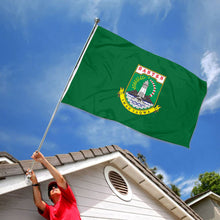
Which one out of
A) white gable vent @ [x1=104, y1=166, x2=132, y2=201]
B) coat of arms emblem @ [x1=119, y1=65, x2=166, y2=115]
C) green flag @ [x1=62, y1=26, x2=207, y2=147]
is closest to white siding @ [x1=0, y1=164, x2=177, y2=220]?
white gable vent @ [x1=104, y1=166, x2=132, y2=201]

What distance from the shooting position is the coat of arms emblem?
405 cm

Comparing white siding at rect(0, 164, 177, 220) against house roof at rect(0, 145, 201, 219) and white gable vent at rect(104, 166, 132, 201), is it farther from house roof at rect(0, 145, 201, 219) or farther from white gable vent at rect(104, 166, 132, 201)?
house roof at rect(0, 145, 201, 219)

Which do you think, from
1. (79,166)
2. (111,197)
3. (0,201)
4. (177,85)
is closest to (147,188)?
(111,197)

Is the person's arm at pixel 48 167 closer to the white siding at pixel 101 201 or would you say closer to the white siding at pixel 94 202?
the white siding at pixel 94 202

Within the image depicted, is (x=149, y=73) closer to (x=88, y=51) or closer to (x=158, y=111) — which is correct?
(x=158, y=111)

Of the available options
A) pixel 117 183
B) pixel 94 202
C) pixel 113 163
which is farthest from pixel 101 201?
pixel 113 163

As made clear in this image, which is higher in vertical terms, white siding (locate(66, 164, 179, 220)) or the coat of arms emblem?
the coat of arms emblem

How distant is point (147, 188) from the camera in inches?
242

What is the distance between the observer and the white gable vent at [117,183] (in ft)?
17.0

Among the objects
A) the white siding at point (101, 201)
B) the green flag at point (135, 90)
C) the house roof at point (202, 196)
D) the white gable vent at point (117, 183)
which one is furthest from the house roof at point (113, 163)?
the house roof at point (202, 196)

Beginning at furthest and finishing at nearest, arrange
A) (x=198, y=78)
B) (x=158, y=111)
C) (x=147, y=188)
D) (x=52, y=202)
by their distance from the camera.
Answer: (x=147, y=188), (x=198, y=78), (x=158, y=111), (x=52, y=202)

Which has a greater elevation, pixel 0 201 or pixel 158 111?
pixel 158 111

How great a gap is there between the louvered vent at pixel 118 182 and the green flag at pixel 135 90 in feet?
6.79

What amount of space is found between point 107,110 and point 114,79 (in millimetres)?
715
